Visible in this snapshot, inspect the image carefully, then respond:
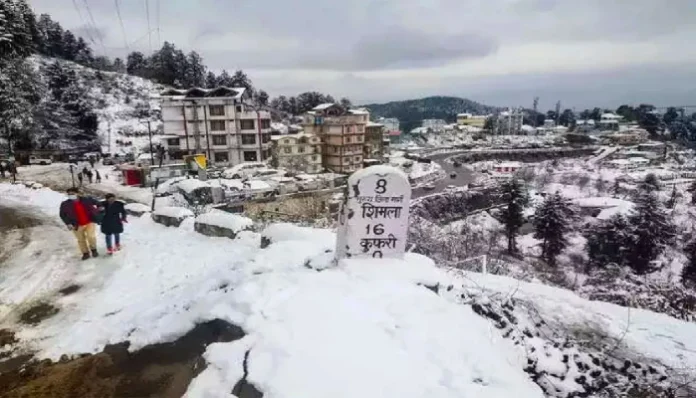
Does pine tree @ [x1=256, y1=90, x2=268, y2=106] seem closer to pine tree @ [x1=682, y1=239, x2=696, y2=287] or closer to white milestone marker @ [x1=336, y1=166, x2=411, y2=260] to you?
pine tree @ [x1=682, y1=239, x2=696, y2=287]

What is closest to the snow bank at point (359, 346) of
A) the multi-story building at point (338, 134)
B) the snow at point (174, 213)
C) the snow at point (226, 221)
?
the snow at point (226, 221)

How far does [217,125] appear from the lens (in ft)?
152

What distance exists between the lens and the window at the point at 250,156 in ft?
158

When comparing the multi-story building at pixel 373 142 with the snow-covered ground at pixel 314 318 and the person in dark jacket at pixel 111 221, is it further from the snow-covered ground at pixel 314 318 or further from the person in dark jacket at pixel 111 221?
the snow-covered ground at pixel 314 318

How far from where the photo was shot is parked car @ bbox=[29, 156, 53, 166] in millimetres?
36312

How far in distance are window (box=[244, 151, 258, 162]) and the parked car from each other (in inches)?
722

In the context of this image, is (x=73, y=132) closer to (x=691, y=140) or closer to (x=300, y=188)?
(x=300, y=188)

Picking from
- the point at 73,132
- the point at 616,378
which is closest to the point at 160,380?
the point at 616,378

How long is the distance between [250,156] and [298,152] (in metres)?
5.58

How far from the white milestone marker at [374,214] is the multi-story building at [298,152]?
133 feet

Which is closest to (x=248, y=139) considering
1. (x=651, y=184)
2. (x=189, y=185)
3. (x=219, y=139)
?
(x=219, y=139)

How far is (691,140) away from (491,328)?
130326mm

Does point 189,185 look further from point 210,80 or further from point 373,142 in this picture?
point 210,80

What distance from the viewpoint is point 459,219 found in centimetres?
4466
